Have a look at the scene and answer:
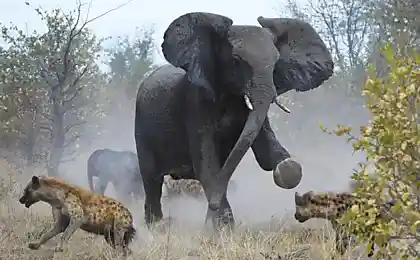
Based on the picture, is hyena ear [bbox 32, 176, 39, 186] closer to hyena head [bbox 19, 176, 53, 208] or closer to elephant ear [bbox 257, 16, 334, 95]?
hyena head [bbox 19, 176, 53, 208]

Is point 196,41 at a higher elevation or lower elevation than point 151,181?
higher

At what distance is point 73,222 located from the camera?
17.5 ft

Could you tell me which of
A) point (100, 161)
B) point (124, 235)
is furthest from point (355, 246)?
point (100, 161)

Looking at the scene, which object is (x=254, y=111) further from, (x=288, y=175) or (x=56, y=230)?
(x=56, y=230)

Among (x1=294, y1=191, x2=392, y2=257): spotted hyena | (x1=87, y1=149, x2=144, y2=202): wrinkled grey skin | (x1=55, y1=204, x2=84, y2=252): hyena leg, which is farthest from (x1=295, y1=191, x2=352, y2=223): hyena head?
(x1=87, y1=149, x2=144, y2=202): wrinkled grey skin

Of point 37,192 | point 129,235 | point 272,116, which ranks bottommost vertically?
point 129,235

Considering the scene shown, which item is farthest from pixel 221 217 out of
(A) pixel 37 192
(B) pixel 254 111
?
(A) pixel 37 192

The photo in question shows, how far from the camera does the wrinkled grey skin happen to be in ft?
40.0

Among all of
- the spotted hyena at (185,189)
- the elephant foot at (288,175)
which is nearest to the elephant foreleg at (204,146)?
the elephant foot at (288,175)

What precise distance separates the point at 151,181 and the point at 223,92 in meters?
1.69

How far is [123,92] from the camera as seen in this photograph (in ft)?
90.0

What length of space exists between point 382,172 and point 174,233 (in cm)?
345

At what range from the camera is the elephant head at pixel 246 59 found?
20.4 ft

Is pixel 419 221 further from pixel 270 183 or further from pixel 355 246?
pixel 270 183
